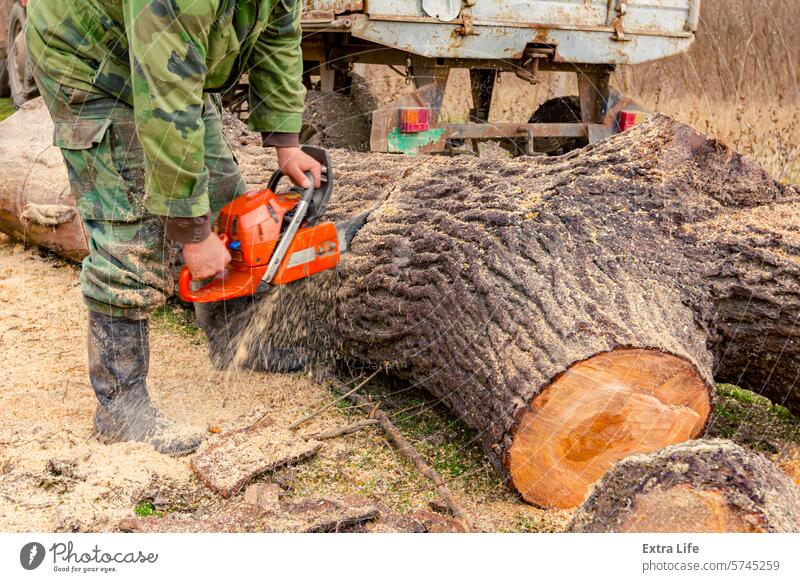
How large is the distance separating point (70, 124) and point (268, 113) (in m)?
0.64

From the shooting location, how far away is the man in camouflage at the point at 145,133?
1.99m

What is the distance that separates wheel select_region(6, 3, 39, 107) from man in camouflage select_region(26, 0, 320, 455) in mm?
5424

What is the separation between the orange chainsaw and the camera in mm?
2348

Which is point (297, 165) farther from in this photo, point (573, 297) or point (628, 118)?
point (628, 118)

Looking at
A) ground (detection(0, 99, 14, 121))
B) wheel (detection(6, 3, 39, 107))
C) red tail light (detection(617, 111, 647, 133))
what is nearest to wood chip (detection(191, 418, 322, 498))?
red tail light (detection(617, 111, 647, 133))

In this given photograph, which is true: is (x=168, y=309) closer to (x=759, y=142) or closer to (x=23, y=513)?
(x=23, y=513)

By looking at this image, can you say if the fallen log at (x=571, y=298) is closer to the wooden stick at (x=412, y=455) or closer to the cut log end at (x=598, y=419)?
the cut log end at (x=598, y=419)

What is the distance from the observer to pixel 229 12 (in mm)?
2115

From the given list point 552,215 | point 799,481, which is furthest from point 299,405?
A: point 799,481

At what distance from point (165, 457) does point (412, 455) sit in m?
0.80

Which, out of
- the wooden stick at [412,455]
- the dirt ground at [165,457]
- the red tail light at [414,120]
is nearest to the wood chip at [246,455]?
the dirt ground at [165,457]

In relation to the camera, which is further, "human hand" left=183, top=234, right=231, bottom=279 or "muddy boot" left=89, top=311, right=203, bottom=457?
"muddy boot" left=89, top=311, right=203, bottom=457

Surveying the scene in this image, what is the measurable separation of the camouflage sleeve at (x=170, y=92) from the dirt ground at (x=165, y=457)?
0.83 metres

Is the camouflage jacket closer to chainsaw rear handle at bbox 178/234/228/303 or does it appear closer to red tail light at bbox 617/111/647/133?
chainsaw rear handle at bbox 178/234/228/303
